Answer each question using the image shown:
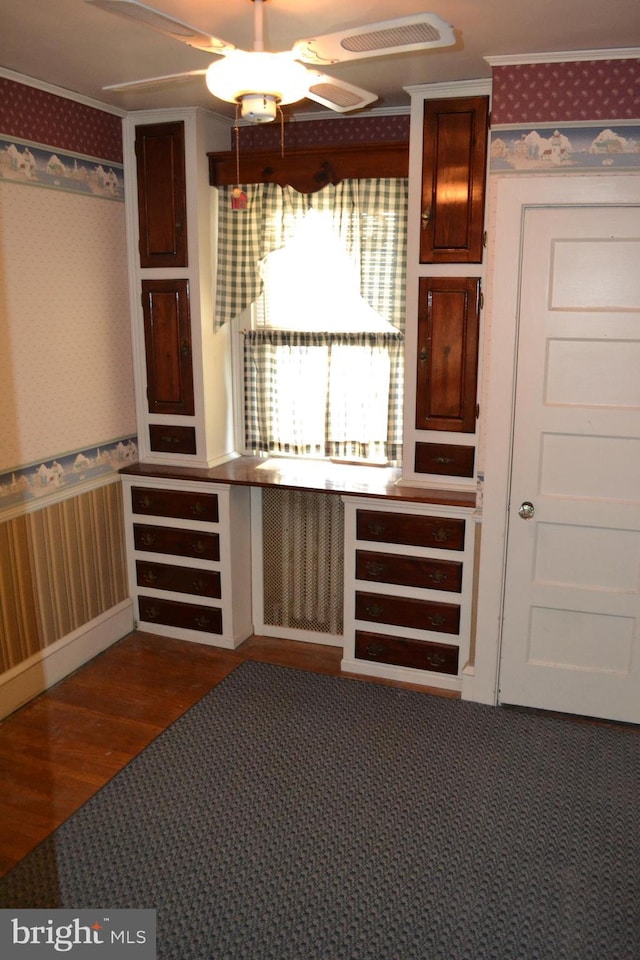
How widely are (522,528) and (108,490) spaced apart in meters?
1.97

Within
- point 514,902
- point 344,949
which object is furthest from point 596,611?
point 344,949

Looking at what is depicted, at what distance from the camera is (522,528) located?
3.23 metres

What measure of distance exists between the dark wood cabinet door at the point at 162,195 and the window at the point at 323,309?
213 mm

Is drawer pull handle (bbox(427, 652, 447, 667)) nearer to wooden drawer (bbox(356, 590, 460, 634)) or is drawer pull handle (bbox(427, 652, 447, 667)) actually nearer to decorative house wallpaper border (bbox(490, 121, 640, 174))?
wooden drawer (bbox(356, 590, 460, 634))

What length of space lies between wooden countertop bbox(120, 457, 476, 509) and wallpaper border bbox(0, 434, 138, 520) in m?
0.09

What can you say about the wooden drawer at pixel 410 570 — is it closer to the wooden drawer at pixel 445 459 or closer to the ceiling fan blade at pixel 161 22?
the wooden drawer at pixel 445 459

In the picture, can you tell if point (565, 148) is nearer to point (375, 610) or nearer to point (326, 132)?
Result: point (326, 132)

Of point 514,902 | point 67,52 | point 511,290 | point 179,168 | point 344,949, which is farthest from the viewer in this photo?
point 179,168

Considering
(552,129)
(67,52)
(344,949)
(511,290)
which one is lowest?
(344,949)

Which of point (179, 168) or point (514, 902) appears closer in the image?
point (514, 902)

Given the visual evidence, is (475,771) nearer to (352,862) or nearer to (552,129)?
(352,862)

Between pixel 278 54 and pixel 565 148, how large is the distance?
141cm

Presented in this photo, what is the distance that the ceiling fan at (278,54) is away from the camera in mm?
1733

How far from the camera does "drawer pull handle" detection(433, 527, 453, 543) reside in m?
3.39
